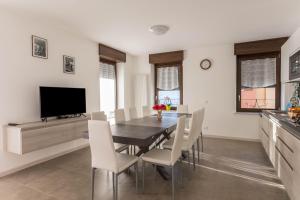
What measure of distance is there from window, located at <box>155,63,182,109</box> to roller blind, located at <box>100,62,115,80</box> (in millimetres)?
1508

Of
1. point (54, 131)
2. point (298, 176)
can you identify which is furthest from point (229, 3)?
point (54, 131)

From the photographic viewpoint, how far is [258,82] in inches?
190

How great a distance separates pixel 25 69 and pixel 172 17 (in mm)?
2737

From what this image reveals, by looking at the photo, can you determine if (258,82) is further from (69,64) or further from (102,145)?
(69,64)

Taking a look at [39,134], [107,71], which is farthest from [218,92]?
[39,134]

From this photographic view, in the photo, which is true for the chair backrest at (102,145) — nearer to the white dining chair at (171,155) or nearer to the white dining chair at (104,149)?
the white dining chair at (104,149)

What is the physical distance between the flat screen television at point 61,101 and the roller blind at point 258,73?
167 inches

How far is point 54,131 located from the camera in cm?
320

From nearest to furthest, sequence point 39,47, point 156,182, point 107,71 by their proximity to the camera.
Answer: point 156,182 → point 39,47 → point 107,71

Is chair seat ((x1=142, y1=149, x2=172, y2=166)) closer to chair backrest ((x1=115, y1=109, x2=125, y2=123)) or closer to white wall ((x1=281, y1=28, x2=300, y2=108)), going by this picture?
chair backrest ((x1=115, y1=109, x2=125, y2=123))

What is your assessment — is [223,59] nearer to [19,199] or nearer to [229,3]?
[229,3]

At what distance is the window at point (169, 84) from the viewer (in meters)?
5.86

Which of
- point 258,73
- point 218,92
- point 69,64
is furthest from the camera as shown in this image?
point 218,92

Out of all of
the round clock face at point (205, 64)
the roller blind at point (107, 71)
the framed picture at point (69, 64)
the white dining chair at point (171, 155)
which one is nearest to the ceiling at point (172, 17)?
the framed picture at point (69, 64)
